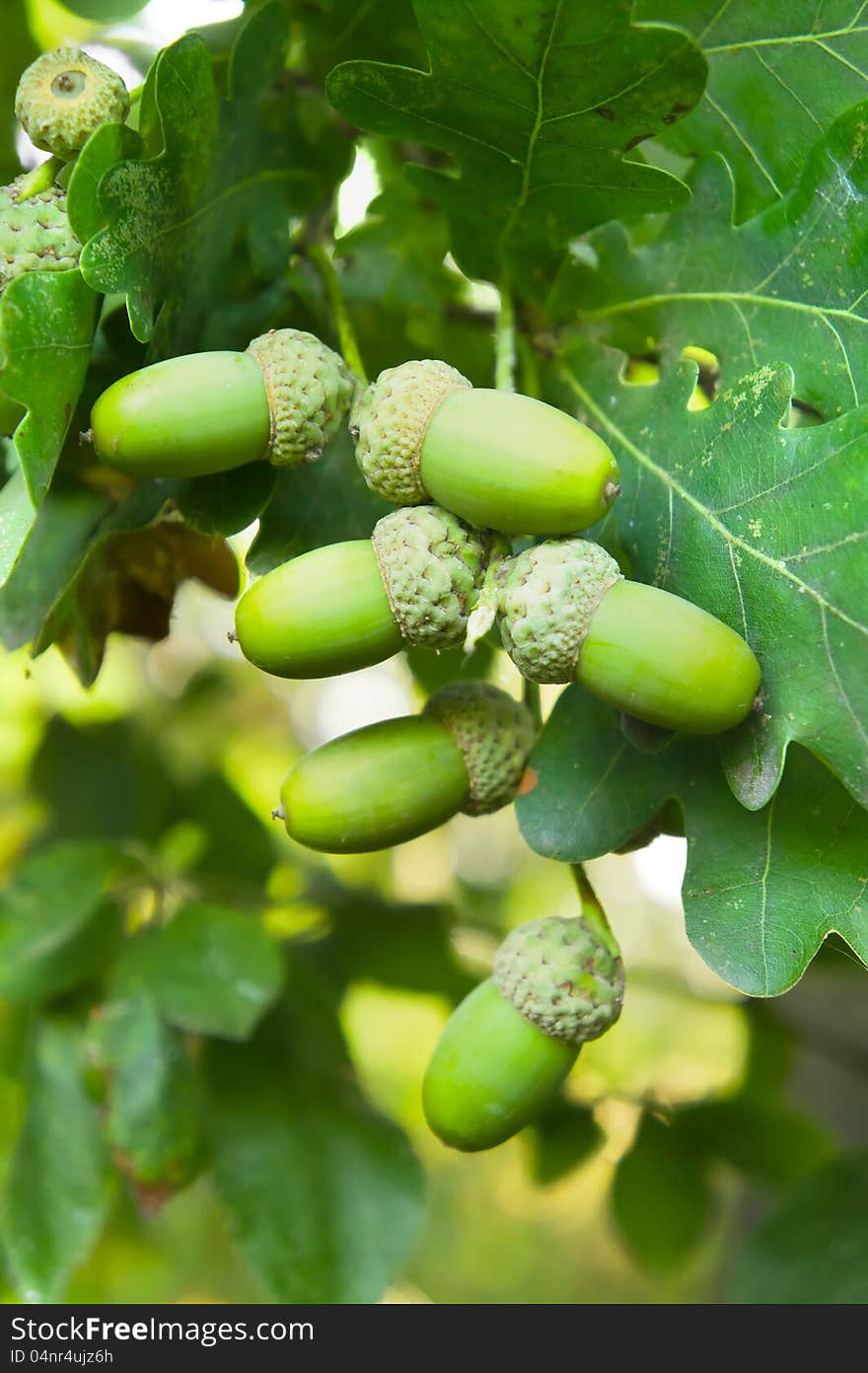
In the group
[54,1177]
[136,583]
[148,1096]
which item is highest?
→ [136,583]

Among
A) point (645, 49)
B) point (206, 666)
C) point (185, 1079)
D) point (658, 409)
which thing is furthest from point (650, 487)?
point (206, 666)

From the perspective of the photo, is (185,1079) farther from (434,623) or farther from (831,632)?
(831,632)

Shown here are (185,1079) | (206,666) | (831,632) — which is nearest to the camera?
(831,632)

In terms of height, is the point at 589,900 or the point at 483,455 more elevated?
the point at 483,455

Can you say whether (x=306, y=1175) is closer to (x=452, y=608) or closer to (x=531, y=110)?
(x=452, y=608)

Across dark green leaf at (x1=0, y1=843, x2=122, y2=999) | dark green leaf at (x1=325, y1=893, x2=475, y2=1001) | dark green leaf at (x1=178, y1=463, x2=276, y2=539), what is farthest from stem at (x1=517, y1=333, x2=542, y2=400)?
dark green leaf at (x1=325, y1=893, x2=475, y2=1001)

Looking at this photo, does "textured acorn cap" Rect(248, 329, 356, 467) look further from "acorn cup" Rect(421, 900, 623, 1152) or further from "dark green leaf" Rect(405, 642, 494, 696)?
"dark green leaf" Rect(405, 642, 494, 696)

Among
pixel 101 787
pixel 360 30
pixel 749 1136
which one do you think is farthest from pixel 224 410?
pixel 749 1136
